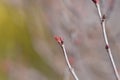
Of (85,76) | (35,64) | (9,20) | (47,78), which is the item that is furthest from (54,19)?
(9,20)

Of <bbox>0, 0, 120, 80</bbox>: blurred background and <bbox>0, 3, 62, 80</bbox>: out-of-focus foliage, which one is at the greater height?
<bbox>0, 3, 62, 80</bbox>: out-of-focus foliage

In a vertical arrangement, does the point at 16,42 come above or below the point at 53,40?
above

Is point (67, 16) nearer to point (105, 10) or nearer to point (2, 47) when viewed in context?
point (105, 10)

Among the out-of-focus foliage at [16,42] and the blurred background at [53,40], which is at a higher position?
the out-of-focus foliage at [16,42]

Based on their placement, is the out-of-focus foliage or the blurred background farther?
the out-of-focus foliage

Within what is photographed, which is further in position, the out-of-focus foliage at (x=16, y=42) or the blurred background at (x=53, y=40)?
the out-of-focus foliage at (x=16, y=42)

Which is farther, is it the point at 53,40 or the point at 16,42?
the point at 16,42
